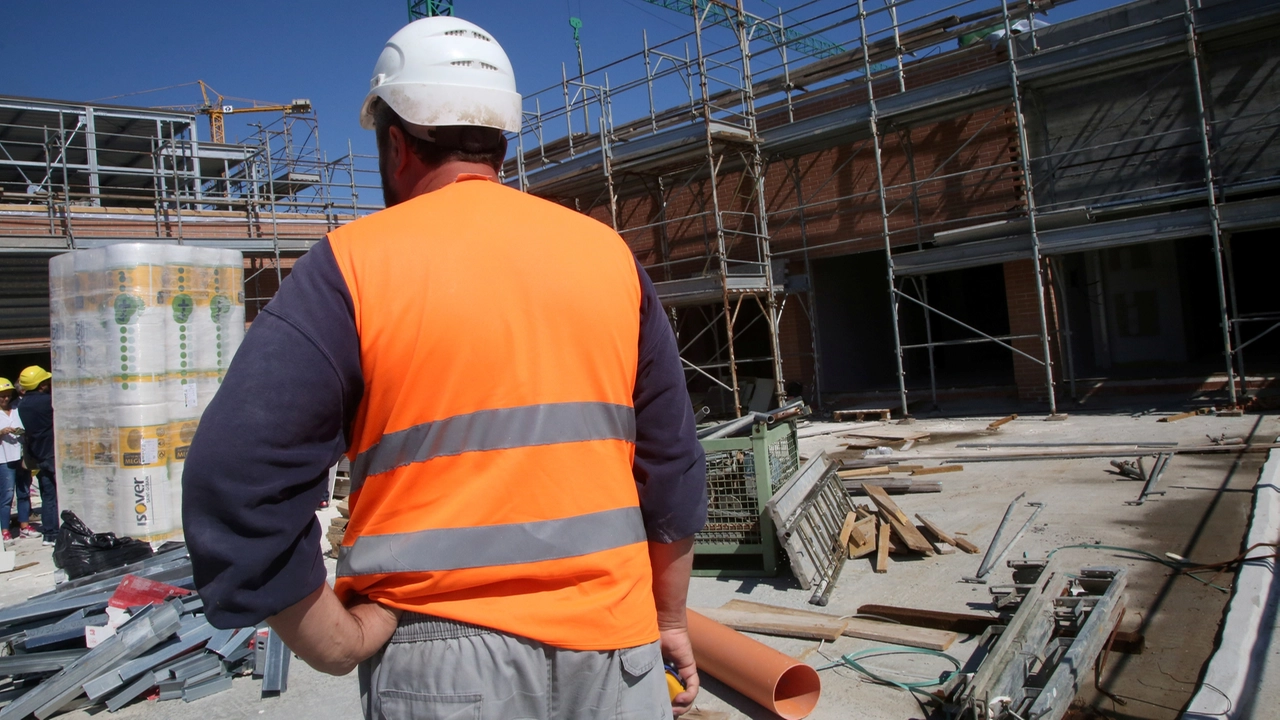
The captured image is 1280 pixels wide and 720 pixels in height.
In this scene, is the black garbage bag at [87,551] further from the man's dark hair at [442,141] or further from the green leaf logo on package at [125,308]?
the man's dark hair at [442,141]

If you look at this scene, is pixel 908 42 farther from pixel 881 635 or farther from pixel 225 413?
pixel 225 413

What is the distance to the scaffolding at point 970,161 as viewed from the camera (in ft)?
36.3

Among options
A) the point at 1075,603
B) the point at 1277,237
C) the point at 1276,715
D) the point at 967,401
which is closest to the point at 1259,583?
the point at 1075,603

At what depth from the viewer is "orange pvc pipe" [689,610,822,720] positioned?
358 centimetres

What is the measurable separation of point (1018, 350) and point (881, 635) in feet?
30.6

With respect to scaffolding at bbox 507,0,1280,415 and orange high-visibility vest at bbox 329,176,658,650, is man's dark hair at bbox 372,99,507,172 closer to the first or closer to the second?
orange high-visibility vest at bbox 329,176,658,650

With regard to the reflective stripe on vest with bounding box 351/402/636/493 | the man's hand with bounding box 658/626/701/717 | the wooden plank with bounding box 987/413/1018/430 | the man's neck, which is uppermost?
the man's neck

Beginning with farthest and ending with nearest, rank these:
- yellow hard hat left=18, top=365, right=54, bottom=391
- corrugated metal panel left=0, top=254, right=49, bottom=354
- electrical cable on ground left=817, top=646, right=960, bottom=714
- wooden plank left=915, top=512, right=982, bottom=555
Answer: corrugated metal panel left=0, top=254, right=49, bottom=354, yellow hard hat left=18, top=365, right=54, bottom=391, wooden plank left=915, top=512, right=982, bottom=555, electrical cable on ground left=817, top=646, right=960, bottom=714

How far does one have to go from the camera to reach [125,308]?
7.57 meters

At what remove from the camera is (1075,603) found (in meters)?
4.05

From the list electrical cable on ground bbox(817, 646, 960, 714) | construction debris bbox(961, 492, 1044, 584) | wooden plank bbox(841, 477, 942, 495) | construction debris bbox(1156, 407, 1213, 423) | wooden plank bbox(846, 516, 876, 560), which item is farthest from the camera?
construction debris bbox(1156, 407, 1213, 423)

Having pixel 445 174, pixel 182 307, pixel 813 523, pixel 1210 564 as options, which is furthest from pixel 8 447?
pixel 1210 564

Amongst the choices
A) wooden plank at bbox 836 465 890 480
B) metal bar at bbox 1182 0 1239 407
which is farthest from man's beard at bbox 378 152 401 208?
metal bar at bbox 1182 0 1239 407

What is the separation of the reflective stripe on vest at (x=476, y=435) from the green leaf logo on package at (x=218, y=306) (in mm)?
7884
